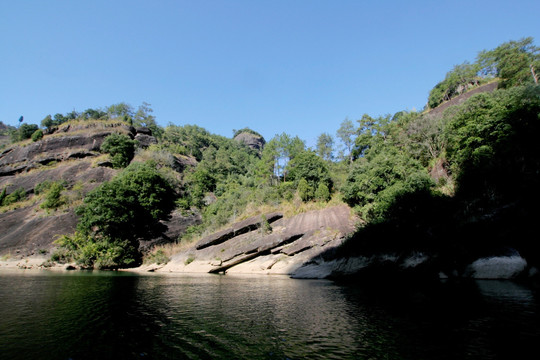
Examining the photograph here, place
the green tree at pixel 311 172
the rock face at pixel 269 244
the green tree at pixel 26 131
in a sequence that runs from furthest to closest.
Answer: the green tree at pixel 26 131
the green tree at pixel 311 172
the rock face at pixel 269 244

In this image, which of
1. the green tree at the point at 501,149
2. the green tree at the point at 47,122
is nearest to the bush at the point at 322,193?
the green tree at the point at 501,149

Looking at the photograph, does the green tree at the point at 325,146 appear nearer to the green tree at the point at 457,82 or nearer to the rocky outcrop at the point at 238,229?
the green tree at the point at 457,82

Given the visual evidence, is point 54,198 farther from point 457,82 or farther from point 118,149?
point 457,82

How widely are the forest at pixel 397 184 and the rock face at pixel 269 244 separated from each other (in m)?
2.87

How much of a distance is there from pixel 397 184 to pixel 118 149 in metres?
61.6

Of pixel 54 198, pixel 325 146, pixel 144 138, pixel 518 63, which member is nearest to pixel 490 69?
pixel 518 63

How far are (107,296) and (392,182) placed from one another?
89.9 feet

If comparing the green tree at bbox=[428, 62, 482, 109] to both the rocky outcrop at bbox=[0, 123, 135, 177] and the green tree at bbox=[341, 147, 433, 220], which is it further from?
the rocky outcrop at bbox=[0, 123, 135, 177]

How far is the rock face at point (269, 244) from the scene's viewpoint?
94.1 ft

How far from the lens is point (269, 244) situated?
30328 millimetres

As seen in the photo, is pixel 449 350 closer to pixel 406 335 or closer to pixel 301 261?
pixel 406 335

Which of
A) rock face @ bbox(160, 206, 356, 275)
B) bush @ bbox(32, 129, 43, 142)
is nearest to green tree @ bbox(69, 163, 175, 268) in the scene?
rock face @ bbox(160, 206, 356, 275)

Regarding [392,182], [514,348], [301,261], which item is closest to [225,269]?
[301,261]

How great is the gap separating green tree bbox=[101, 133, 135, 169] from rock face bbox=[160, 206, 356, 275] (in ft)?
115
